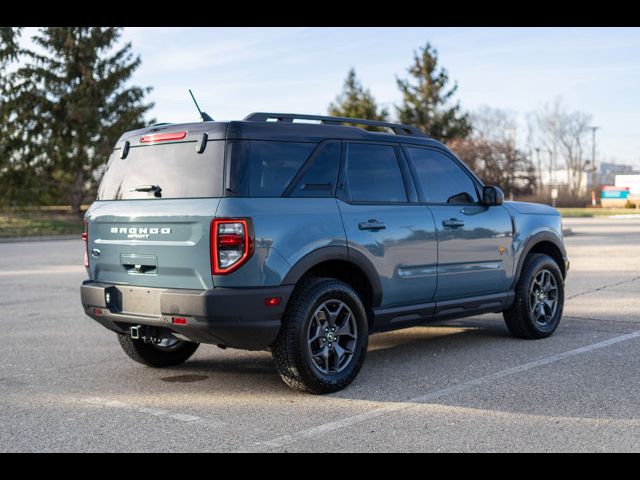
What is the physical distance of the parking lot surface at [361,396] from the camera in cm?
468

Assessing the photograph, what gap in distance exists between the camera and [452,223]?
699 cm

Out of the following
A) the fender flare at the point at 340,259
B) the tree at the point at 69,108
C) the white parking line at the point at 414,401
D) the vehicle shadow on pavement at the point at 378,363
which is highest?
the tree at the point at 69,108

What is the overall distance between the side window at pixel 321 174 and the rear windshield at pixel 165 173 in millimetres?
620

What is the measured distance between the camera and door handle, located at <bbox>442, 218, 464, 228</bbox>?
22.7ft

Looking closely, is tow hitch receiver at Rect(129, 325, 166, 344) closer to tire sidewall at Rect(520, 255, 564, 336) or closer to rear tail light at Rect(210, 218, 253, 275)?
rear tail light at Rect(210, 218, 253, 275)

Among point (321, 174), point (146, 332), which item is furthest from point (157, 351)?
point (321, 174)

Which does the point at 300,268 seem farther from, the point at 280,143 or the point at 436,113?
the point at 436,113

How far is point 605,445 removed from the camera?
177 inches

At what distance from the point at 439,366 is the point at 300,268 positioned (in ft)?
5.86

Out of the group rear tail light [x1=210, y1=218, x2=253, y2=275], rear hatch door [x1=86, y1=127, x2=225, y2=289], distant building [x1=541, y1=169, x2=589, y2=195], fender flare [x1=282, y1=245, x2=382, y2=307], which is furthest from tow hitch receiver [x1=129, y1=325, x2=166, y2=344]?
distant building [x1=541, y1=169, x2=589, y2=195]

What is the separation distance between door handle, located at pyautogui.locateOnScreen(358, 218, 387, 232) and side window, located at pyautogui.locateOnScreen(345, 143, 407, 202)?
0.66 ft

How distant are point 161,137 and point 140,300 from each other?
4.12 feet

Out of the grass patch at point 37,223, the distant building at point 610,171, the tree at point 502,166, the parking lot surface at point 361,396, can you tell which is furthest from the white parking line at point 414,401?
the distant building at point 610,171

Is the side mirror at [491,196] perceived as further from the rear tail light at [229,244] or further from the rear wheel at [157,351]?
the rear wheel at [157,351]
